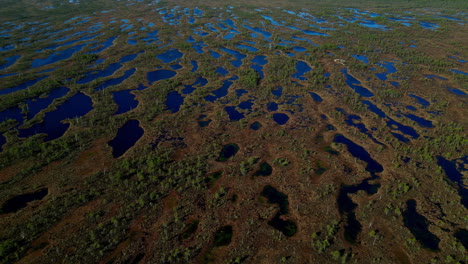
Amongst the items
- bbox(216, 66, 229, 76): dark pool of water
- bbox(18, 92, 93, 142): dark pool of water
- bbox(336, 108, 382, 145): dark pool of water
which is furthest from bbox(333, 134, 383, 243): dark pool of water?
bbox(18, 92, 93, 142): dark pool of water

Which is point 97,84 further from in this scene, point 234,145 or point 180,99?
point 234,145

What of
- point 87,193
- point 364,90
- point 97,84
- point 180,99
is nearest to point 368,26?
point 364,90

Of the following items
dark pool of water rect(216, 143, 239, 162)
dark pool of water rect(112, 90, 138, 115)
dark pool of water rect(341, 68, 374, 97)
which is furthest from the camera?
dark pool of water rect(341, 68, 374, 97)

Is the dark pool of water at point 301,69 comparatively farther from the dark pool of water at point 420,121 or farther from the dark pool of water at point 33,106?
the dark pool of water at point 33,106

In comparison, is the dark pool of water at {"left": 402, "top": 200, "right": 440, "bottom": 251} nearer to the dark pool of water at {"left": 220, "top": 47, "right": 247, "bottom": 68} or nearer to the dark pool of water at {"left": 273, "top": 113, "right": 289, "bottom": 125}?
the dark pool of water at {"left": 273, "top": 113, "right": 289, "bottom": 125}

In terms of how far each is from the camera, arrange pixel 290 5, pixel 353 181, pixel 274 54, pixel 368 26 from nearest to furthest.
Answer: pixel 353 181
pixel 274 54
pixel 368 26
pixel 290 5

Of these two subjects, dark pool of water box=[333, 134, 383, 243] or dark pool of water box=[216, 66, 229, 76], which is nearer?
dark pool of water box=[333, 134, 383, 243]
